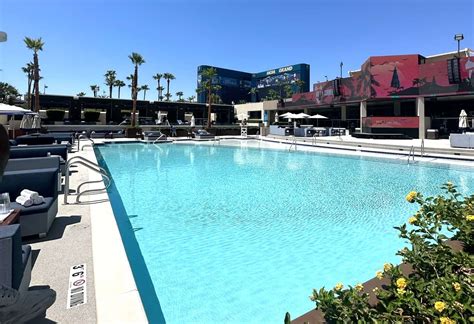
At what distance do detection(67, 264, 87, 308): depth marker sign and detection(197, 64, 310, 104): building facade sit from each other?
97905 mm

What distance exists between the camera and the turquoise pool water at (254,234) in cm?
382

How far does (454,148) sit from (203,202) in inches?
638

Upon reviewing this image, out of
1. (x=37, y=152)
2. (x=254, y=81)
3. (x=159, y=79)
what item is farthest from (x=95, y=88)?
(x=37, y=152)

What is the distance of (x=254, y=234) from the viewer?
5906 mm

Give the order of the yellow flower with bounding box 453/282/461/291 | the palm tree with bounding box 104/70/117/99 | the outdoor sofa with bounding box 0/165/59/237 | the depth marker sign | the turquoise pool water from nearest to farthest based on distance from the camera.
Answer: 1. the yellow flower with bounding box 453/282/461/291
2. the depth marker sign
3. the turquoise pool water
4. the outdoor sofa with bounding box 0/165/59/237
5. the palm tree with bounding box 104/70/117/99

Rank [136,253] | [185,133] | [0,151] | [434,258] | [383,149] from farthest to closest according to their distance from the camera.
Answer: [185,133]
[383,149]
[136,253]
[434,258]
[0,151]

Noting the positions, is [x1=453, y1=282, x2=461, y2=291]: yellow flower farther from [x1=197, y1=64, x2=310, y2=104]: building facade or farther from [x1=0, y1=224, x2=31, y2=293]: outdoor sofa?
[x1=197, y1=64, x2=310, y2=104]: building facade

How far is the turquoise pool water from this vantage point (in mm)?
3822

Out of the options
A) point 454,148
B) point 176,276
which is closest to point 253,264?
point 176,276

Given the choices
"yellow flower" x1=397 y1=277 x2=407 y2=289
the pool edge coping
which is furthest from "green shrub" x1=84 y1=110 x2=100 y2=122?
"yellow flower" x1=397 y1=277 x2=407 y2=289

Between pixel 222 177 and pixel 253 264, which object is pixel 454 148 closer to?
pixel 222 177

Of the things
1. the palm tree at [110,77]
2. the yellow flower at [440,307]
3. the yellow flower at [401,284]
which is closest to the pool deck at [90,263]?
the yellow flower at [401,284]

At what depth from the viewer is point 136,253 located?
4.98 meters

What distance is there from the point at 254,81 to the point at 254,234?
11421 cm
